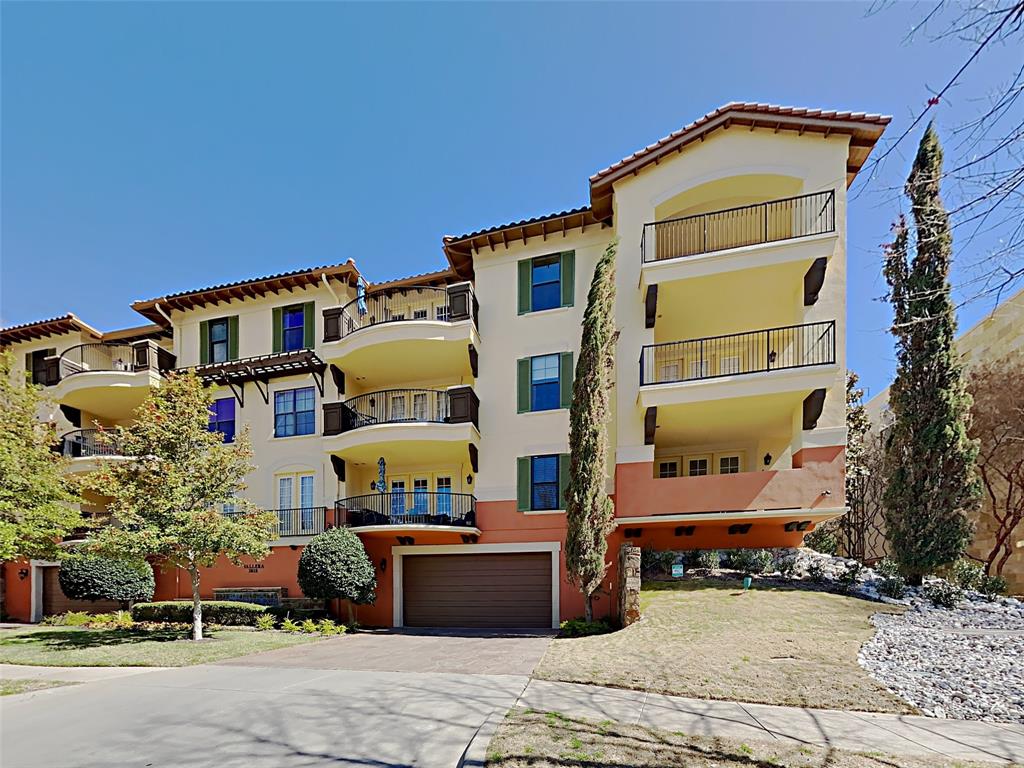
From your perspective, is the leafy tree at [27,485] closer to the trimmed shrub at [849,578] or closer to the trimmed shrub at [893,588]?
the trimmed shrub at [849,578]

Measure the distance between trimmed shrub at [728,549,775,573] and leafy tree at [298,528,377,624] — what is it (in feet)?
36.5

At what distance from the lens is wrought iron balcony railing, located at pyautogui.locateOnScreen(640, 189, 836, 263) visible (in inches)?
528

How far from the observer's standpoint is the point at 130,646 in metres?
11.3

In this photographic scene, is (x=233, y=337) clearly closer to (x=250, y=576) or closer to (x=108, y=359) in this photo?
(x=108, y=359)

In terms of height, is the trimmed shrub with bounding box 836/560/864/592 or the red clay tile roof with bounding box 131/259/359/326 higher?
the red clay tile roof with bounding box 131/259/359/326

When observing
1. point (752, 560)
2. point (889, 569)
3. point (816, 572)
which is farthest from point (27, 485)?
point (889, 569)

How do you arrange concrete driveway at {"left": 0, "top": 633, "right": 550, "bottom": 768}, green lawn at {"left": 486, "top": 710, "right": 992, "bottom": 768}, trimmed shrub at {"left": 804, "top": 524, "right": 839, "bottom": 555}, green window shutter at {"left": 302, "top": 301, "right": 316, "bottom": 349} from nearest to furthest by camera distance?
green lawn at {"left": 486, "top": 710, "right": 992, "bottom": 768} < concrete driveway at {"left": 0, "top": 633, "right": 550, "bottom": 768} < green window shutter at {"left": 302, "top": 301, "right": 316, "bottom": 349} < trimmed shrub at {"left": 804, "top": 524, "right": 839, "bottom": 555}

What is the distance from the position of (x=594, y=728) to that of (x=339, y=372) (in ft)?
46.5

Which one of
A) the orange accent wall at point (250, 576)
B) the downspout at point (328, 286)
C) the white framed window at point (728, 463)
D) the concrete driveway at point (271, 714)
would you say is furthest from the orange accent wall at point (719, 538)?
the downspout at point (328, 286)

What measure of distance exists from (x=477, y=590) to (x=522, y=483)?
3.59 metres

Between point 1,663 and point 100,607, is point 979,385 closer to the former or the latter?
point 1,663

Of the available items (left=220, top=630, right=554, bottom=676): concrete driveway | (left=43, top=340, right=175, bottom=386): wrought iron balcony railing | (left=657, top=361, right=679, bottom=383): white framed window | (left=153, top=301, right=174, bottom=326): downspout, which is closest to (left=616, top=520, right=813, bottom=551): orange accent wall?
(left=220, top=630, right=554, bottom=676): concrete driveway

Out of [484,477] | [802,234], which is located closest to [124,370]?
[484,477]

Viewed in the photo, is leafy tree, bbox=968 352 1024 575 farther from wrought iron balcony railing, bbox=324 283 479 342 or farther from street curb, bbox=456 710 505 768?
street curb, bbox=456 710 505 768
